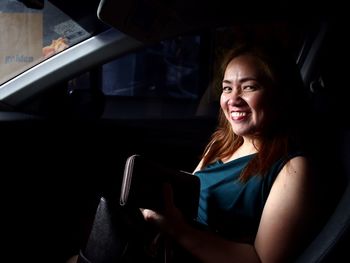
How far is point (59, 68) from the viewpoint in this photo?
214 centimetres

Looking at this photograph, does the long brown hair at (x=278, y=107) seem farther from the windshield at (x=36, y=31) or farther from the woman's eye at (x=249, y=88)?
the windshield at (x=36, y=31)

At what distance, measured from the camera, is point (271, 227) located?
135 centimetres

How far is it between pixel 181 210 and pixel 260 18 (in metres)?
1.31

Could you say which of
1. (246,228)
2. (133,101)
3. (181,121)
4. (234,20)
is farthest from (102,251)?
(133,101)

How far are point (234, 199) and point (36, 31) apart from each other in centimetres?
134

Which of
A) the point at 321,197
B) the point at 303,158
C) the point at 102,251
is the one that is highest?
the point at 303,158

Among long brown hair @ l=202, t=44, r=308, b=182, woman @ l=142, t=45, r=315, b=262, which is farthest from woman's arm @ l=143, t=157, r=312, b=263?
long brown hair @ l=202, t=44, r=308, b=182

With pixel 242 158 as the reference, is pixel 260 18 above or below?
above

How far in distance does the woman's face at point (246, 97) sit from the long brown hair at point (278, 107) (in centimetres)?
3

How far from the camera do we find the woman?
1347mm

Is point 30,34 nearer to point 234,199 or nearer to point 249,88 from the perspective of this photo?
point 249,88

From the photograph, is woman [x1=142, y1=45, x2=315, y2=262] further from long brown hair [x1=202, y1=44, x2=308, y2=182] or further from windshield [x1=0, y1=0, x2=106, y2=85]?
windshield [x1=0, y1=0, x2=106, y2=85]

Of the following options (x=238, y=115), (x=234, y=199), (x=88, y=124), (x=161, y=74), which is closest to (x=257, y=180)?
(x=234, y=199)

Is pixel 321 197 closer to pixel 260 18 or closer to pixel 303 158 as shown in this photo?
pixel 303 158
